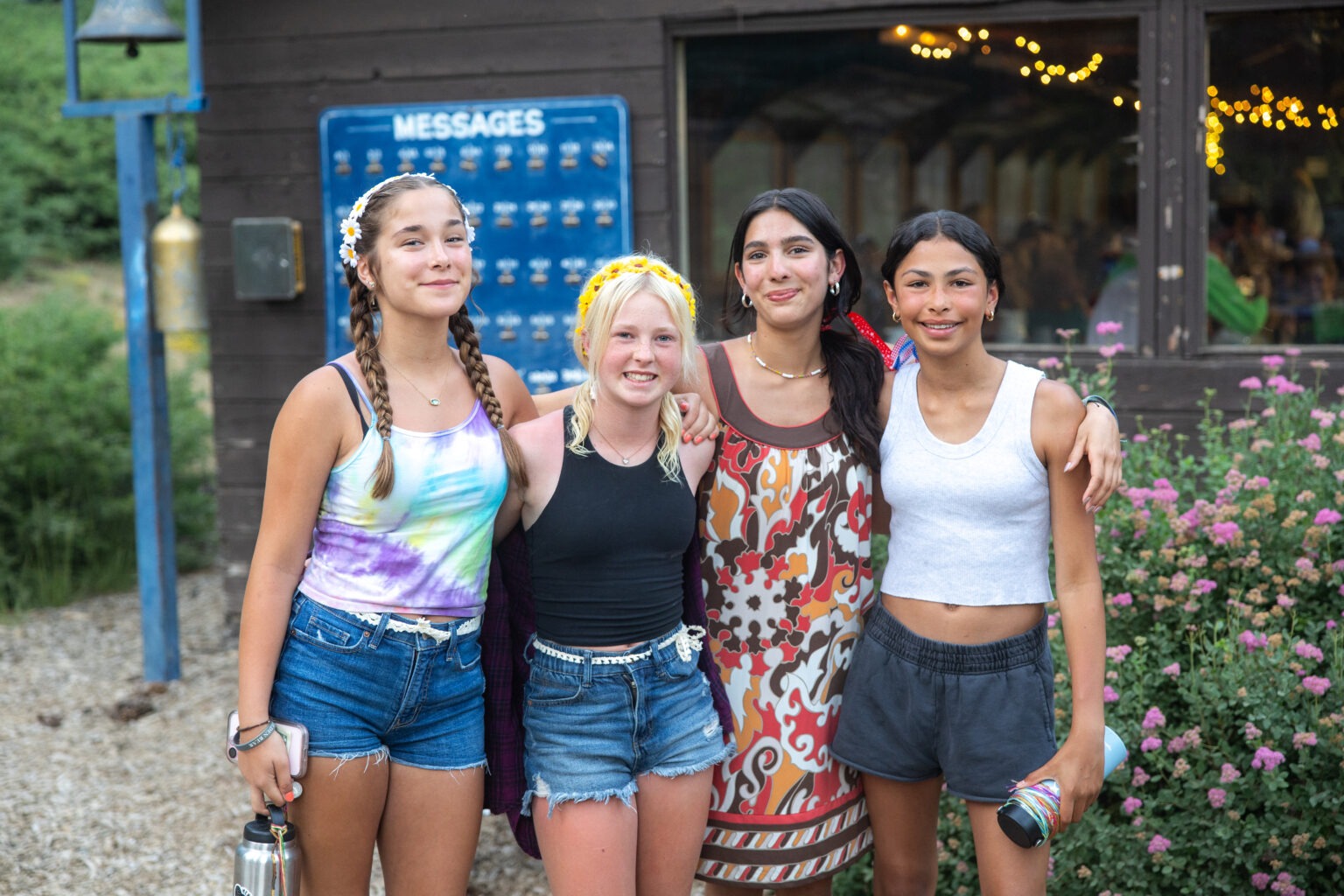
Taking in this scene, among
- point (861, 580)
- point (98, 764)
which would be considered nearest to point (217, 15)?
point (98, 764)

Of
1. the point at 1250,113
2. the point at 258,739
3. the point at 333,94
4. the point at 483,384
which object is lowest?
the point at 258,739

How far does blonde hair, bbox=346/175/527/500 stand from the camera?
2.42m

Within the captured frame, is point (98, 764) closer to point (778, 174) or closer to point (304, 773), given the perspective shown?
point (304, 773)

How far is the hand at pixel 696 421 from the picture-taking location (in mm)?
2668

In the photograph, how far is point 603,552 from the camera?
8.29ft

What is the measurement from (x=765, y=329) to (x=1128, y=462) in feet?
5.09

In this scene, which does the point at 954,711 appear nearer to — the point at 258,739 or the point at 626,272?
the point at 626,272

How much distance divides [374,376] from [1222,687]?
2.04m

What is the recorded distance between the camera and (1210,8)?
4840mm

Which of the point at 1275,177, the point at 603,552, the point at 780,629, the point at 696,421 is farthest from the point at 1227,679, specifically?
the point at 1275,177

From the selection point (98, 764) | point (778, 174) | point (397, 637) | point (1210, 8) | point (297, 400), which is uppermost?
point (1210, 8)

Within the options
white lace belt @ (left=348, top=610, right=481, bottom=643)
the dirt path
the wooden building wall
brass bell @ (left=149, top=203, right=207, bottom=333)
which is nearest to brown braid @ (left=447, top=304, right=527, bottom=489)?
white lace belt @ (left=348, top=610, right=481, bottom=643)

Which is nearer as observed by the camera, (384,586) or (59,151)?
(384,586)

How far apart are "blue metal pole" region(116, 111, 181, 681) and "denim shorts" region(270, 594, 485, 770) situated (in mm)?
3514
